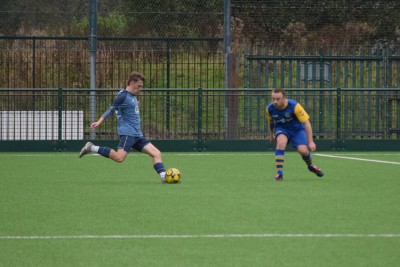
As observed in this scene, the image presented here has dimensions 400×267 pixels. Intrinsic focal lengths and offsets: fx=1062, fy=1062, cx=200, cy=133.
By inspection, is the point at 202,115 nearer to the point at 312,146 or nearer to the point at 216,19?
the point at 216,19

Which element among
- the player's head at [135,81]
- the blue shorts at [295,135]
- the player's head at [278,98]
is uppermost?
the player's head at [135,81]

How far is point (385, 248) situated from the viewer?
8.08 metres

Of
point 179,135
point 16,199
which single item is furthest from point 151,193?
point 179,135

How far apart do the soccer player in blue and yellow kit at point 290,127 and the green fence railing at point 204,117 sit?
24.1ft

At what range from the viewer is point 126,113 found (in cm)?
1477

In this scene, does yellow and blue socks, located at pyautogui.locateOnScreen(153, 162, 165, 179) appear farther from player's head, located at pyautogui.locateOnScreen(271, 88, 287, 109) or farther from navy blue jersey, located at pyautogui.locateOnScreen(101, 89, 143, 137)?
player's head, located at pyautogui.locateOnScreen(271, 88, 287, 109)

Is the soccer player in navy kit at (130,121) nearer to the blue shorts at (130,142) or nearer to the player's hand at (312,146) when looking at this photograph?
the blue shorts at (130,142)

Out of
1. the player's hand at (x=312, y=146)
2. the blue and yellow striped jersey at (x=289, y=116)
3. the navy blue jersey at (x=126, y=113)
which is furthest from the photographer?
the blue and yellow striped jersey at (x=289, y=116)

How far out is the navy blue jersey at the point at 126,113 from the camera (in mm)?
14641

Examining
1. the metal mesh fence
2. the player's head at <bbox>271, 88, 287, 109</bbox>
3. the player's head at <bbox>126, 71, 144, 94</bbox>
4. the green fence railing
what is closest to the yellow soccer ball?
the player's head at <bbox>126, 71, 144, 94</bbox>

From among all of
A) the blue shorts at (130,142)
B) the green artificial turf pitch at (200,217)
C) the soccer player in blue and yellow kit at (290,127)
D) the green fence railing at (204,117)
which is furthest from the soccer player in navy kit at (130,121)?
the green fence railing at (204,117)

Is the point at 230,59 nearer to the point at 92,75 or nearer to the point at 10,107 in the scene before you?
the point at 92,75

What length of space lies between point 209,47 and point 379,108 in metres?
4.25

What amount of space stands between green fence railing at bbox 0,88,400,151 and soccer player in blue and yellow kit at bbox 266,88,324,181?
289 inches
